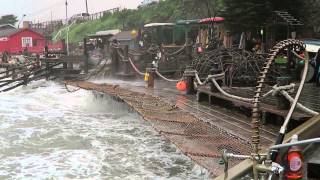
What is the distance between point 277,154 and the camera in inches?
150

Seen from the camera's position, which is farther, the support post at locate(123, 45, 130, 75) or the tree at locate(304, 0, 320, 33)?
the support post at locate(123, 45, 130, 75)

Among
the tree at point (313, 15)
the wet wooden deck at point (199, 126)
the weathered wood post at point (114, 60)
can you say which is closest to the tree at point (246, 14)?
the tree at point (313, 15)

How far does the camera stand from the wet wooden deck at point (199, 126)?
22.0 feet

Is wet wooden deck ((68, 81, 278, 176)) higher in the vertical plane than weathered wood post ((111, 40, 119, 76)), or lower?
lower

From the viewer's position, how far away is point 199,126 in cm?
875

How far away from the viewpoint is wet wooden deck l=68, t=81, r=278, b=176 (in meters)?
6.70

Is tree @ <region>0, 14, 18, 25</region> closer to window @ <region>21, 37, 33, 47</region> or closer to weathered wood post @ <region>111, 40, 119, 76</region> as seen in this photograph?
window @ <region>21, 37, 33, 47</region>

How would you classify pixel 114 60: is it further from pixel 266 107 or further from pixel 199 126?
pixel 266 107

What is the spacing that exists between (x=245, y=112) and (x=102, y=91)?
682cm

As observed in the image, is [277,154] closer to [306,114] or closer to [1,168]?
[306,114]

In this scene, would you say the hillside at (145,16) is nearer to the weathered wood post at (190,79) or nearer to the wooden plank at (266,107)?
the weathered wood post at (190,79)

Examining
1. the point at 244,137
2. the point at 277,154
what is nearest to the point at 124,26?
the point at 244,137

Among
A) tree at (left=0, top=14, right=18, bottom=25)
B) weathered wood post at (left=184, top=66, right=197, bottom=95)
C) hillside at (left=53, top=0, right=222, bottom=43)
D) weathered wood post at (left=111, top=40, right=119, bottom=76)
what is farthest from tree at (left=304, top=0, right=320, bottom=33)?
tree at (left=0, top=14, right=18, bottom=25)

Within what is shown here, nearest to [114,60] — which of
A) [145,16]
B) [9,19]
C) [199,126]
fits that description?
[199,126]
